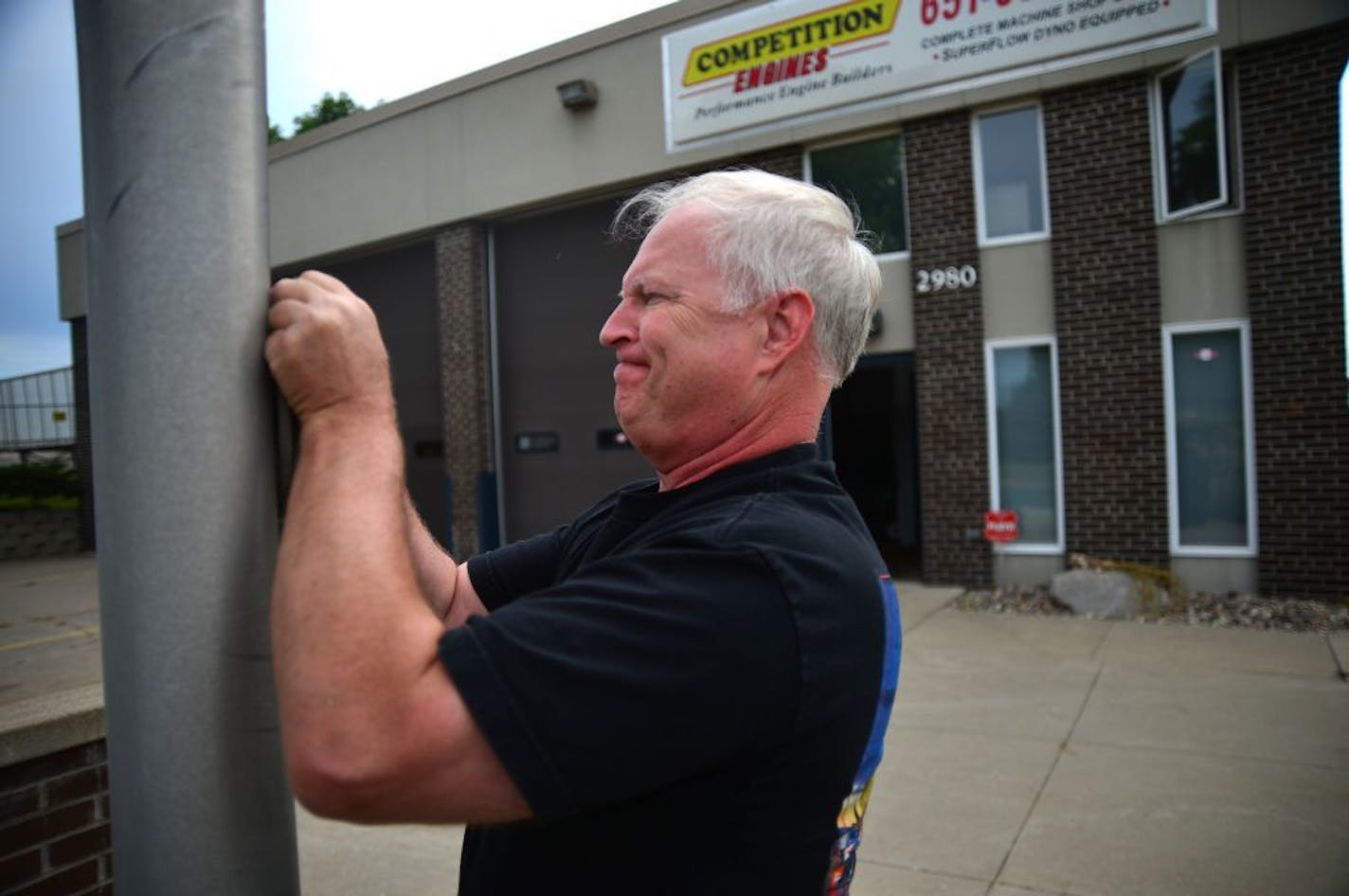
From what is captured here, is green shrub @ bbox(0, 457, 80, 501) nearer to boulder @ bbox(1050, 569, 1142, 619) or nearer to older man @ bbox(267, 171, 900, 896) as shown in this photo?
boulder @ bbox(1050, 569, 1142, 619)

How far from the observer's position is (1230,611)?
823 centimetres

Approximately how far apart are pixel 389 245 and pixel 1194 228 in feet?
35.4

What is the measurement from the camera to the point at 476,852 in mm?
1323

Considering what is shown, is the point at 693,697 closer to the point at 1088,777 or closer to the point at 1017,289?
the point at 1088,777

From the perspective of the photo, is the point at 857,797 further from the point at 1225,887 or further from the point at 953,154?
the point at 953,154

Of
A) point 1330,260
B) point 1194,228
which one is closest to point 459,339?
point 1194,228

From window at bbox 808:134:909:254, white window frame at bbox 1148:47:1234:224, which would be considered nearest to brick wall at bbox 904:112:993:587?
window at bbox 808:134:909:254

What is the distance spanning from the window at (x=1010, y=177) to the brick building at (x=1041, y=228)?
3cm

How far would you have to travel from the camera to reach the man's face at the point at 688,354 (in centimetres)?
142

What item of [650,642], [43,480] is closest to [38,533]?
[43,480]

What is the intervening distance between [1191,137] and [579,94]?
680 centimetres

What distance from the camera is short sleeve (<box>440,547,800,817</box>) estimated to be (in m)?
0.95

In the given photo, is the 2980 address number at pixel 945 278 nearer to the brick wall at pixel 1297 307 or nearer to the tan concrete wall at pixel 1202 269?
the tan concrete wall at pixel 1202 269

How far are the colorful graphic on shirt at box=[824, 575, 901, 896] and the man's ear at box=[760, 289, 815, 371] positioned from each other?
370 millimetres
